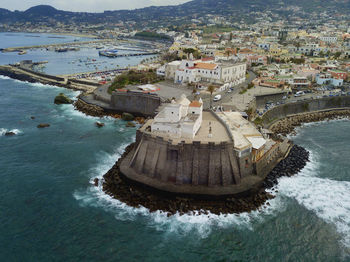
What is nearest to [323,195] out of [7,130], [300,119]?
[300,119]

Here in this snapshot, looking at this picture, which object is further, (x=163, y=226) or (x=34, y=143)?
(x=34, y=143)

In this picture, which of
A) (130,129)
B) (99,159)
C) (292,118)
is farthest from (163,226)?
(292,118)

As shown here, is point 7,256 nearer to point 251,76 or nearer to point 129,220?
point 129,220

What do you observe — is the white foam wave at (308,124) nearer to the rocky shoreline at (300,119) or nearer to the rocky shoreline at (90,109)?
the rocky shoreline at (300,119)

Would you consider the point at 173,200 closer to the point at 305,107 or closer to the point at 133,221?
the point at 133,221

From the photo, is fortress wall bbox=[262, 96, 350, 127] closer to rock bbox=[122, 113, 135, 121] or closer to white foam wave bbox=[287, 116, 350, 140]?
white foam wave bbox=[287, 116, 350, 140]
